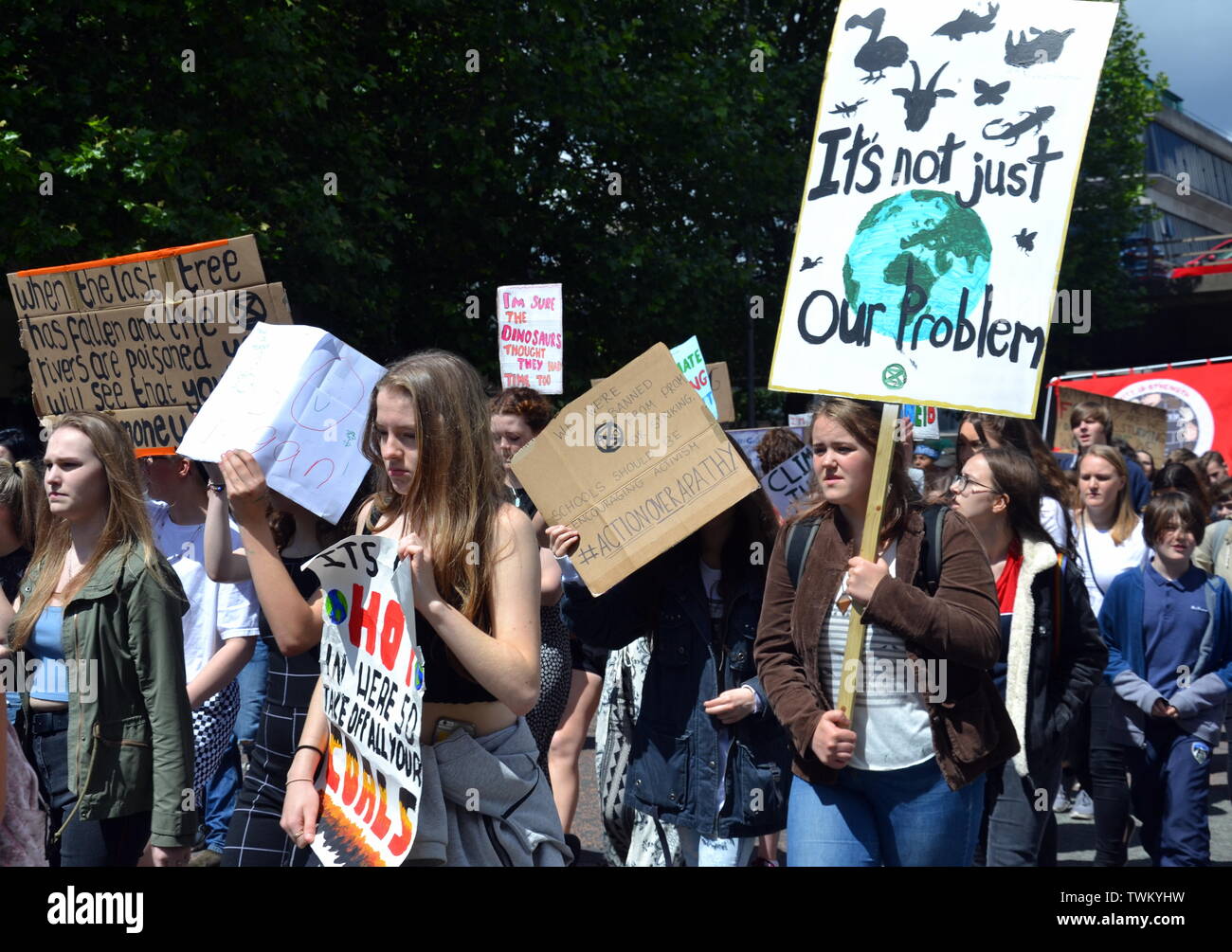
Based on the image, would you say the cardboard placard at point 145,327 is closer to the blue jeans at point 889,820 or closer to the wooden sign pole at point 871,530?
the wooden sign pole at point 871,530

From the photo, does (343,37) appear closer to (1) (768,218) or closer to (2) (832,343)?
(1) (768,218)

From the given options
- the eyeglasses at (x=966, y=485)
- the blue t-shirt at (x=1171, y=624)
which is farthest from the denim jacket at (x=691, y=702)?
the blue t-shirt at (x=1171, y=624)

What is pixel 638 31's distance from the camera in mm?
19406

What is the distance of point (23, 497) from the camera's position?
521cm

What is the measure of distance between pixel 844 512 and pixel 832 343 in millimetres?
466

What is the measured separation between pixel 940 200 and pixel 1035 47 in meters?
0.47

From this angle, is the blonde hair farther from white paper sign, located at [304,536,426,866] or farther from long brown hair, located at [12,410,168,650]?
white paper sign, located at [304,536,426,866]

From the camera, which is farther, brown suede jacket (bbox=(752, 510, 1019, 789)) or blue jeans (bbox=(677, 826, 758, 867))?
blue jeans (bbox=(677, 826, 758, 867))

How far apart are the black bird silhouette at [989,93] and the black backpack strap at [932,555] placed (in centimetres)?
115

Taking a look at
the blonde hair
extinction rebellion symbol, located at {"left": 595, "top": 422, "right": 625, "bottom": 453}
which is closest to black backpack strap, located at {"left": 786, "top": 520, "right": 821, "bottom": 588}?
extinction rebellion symbol, located at {"left": 595, "top": 422, "right": 625, "bottom": 453}

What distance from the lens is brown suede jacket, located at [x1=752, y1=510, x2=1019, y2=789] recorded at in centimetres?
335

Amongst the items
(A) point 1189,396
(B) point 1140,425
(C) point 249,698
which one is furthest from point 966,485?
(A) point 1189,396

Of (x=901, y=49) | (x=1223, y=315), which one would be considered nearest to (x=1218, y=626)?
(x=901, y=49)
